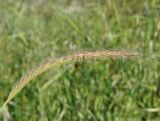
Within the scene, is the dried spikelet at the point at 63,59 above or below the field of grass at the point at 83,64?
above

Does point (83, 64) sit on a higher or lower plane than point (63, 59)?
lower

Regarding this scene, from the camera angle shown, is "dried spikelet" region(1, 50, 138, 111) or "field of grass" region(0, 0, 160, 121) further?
"field of grass" region(0, 0, 160, 121)

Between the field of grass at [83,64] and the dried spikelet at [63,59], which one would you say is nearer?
the dried spikelet at [63,59]

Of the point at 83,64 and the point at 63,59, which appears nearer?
the point at 63,59

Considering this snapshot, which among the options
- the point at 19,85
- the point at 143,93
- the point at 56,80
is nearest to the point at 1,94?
the point at 56,80

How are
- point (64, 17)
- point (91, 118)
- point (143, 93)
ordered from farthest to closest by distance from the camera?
point (64, 17) → point (143, 93) → point (91, 118)

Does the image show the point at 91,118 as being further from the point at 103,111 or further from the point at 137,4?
the point at 137,4

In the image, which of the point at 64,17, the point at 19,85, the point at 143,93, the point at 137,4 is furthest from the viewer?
the point at 137,4

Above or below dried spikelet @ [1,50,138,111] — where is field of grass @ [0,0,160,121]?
below
